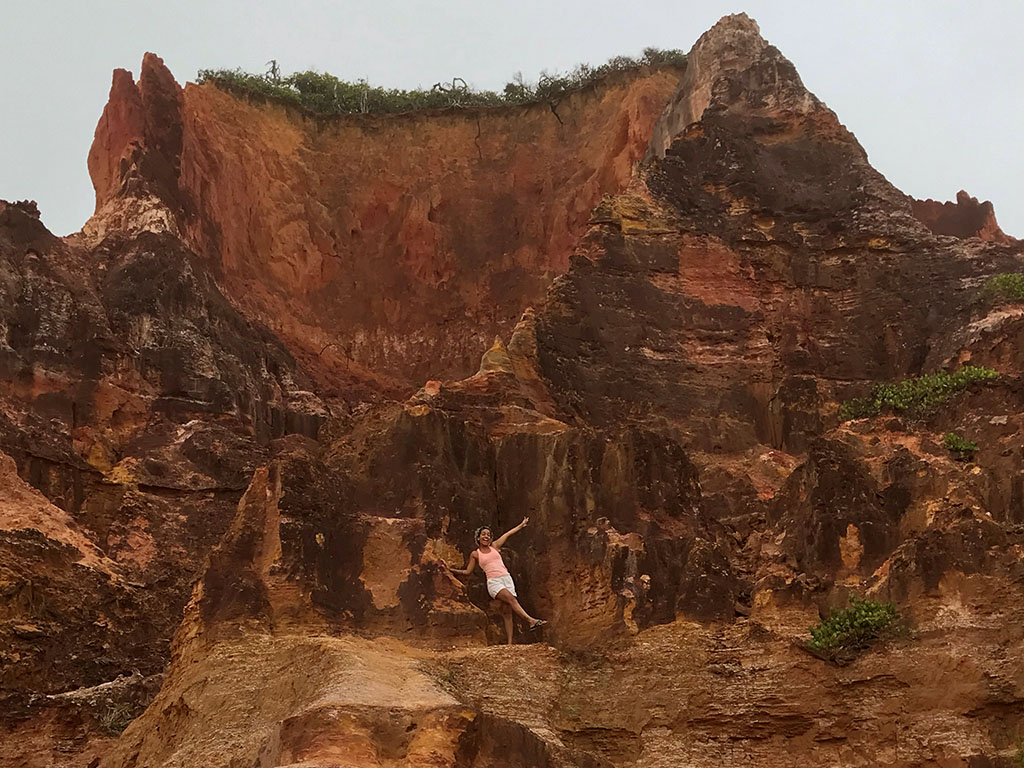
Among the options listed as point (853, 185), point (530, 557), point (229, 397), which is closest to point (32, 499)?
point (229, 397)

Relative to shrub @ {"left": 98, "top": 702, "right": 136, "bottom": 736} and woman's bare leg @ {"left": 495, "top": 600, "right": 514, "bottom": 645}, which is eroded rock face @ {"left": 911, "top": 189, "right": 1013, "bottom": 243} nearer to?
woman's bare leg @ {"left": 495, "top": 600, "right": 514, "bottom": 645}

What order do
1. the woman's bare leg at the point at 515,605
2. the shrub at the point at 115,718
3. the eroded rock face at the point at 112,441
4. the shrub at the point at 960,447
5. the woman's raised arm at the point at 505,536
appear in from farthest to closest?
the eroded rock face at the point at 112,441
the shrub at the point at 960,447
the shrub at the point at 115,718
the woman's raised arm at the point at 505,536
the woman's bare leg at the point at 515,605

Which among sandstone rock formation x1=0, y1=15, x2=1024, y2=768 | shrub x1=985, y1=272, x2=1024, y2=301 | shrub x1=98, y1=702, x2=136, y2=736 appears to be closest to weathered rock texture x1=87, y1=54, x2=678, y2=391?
sandstone rock formation x1=0, y1=15, x2=1024, y2=768

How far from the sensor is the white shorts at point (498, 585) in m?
21.4

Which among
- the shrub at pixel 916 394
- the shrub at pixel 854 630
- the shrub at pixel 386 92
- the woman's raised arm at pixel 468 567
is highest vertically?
the shrub at pixel 386 92

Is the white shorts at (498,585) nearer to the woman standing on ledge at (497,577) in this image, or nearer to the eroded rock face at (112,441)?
the woman standing on ledge at (497,577)

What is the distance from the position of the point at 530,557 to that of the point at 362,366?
22.6 meters

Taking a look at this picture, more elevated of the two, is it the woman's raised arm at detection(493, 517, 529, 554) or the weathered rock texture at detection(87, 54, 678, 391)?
the weathered rock texture at detection(87, 54, 678, 391)

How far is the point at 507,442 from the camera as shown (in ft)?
80.0

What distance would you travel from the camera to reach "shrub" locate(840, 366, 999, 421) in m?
Result: 28.9

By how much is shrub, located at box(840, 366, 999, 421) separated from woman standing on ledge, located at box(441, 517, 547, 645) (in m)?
10.7

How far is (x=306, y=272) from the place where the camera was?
151 ft

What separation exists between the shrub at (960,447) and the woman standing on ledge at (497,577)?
8.65 metres

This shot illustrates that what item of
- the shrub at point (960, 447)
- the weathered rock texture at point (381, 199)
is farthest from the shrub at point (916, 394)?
the weathered rock texture at point (381, 199)
